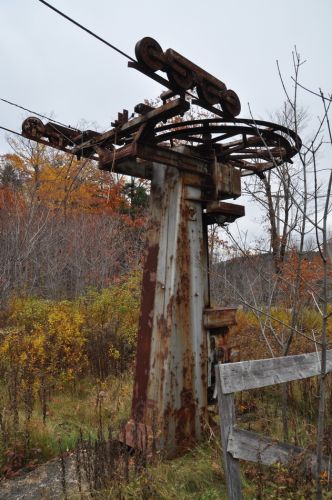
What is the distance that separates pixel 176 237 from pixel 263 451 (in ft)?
6.46

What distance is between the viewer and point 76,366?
6.61 metres

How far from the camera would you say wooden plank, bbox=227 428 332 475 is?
2.45 meters

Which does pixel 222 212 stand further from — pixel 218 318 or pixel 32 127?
pixel 32 127

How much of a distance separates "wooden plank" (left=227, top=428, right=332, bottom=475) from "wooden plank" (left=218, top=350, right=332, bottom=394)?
311 mm

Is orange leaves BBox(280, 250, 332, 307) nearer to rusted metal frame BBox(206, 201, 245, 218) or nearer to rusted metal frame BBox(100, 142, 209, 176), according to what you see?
rusted metal frame BBox(206, 201, 245, 218)

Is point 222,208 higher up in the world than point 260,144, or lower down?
lower down

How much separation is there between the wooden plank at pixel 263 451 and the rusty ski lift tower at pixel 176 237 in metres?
1.06

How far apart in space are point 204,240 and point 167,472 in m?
2.18

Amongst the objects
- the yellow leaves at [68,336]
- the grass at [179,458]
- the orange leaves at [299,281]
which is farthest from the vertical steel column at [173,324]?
the yellow leaves at [68,336]

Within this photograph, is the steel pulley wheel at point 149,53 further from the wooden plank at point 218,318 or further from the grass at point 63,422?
the grass at point 63,422

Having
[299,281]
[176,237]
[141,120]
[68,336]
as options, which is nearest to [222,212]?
[176,237]

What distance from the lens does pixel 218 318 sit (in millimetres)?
4035

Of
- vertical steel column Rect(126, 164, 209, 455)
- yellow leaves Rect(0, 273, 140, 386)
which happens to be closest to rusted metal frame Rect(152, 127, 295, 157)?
vertical steel column Rect(126, 164, 209, 455)

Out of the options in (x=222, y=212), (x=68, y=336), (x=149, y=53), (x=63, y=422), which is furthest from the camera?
(x=68, y=336)
